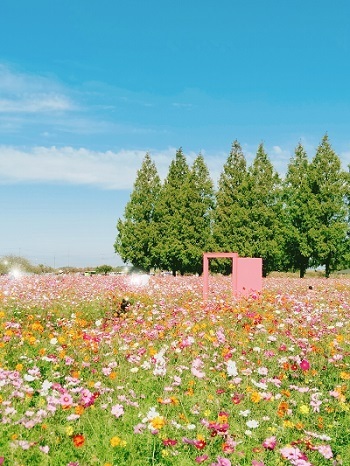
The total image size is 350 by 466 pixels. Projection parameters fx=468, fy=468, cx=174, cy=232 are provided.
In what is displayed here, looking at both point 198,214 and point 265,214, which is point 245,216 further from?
point 198,214

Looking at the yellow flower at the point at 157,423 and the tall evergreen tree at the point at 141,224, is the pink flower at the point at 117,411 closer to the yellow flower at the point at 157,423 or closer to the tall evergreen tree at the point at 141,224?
the yellow flower at the point at 157,423

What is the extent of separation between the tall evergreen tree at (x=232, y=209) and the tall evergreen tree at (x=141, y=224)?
17.9 feet

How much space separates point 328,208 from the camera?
122 feet

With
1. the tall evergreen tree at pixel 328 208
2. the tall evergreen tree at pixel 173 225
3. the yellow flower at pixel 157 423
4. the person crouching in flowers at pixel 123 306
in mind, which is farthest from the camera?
the tall evergreen tree at pixel 173 225

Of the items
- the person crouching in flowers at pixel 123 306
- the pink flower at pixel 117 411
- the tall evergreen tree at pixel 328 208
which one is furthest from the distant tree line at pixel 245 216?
the pink flower at pixel 117 411

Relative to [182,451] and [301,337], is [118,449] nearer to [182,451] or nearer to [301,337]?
[182,451]

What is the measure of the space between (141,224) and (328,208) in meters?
15.2

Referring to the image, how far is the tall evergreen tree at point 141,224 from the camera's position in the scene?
39219mm

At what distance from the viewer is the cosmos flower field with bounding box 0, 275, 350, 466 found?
396cm

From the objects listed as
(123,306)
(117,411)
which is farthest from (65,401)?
(123,306)

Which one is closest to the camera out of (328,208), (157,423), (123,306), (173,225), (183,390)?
(157,423)

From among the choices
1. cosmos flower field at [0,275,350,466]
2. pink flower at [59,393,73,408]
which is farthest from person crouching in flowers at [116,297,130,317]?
pink flower at [59,393,73,408]

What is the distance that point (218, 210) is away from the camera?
127 ft

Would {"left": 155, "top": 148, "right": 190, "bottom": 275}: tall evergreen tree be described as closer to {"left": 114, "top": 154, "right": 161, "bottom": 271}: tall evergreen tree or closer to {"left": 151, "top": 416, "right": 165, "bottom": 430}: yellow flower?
{"left": 114, "top": 154, "right": 161, "bottom": 271}: tall evergreen tree
